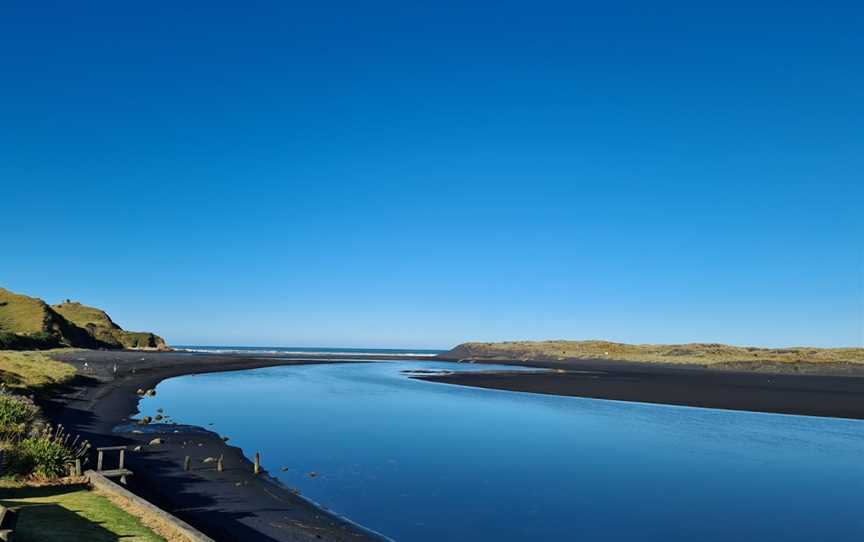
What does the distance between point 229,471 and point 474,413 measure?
27624 millimetres

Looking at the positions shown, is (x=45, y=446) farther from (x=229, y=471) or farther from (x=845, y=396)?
(x=845, y=396)

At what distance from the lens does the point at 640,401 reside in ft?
192

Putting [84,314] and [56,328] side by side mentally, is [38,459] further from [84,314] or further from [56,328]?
[84,314]

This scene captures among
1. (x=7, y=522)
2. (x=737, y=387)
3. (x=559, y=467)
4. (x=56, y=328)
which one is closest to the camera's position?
(x=7, y=522)

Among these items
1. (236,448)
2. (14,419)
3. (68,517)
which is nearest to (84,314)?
(236,448)

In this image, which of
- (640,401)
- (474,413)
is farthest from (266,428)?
(640,401)

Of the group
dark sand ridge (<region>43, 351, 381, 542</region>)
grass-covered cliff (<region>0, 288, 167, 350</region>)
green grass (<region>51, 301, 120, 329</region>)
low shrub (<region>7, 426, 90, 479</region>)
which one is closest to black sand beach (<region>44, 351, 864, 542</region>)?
dark sand ridge (<region>43, 351, 381, 542</region>)

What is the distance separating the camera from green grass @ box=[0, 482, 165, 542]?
12985mm

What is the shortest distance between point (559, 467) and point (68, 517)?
22.0 m

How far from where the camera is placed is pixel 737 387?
69.6 m

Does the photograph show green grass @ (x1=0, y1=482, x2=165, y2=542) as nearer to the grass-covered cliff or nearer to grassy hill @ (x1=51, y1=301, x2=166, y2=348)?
the grass-covered cliff

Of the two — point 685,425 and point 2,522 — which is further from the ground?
point 2,522

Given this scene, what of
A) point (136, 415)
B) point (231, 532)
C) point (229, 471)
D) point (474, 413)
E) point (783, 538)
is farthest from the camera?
point (474, 413)

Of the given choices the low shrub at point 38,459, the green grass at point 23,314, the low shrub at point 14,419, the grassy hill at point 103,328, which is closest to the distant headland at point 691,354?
the grassy hill at point 103,328
